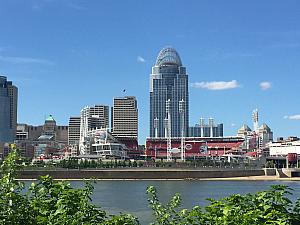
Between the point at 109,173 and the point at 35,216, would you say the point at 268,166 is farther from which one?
the point at 35,216

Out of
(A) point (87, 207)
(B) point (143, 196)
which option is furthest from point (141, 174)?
(A) point (87, 207)

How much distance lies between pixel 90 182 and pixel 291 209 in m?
3.40

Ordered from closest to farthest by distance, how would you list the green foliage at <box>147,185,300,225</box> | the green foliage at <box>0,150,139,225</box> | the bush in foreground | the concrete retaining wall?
the green foliage at <box>147,185,300,225</box>
the bush in foreground
the green foliage at <box>0,150,139,225</box>
the concrete retaining wall

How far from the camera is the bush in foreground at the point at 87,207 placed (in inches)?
285

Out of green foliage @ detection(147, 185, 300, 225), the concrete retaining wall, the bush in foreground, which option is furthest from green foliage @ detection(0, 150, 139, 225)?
the concrete retaining wall

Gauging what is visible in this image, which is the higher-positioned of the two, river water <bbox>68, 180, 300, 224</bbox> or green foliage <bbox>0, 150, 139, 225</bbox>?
green foliage <bbox>0, 150, 139, 225</bbox>

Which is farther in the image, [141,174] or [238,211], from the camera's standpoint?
[141,174]

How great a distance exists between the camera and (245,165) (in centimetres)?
18425

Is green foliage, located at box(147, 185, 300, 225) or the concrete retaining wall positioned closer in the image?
green foliage, located at box(147, 185, 300, 225)

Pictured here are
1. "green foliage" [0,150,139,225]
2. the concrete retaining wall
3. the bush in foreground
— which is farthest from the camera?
the concrete retaining wall

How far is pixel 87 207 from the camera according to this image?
7.76m

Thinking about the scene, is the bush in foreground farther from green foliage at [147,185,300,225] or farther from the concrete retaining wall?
the concrete retaining wall

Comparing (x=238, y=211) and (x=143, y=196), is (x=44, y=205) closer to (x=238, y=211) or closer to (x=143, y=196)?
(x=238, y=211)

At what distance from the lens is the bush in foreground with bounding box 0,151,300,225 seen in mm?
7242
